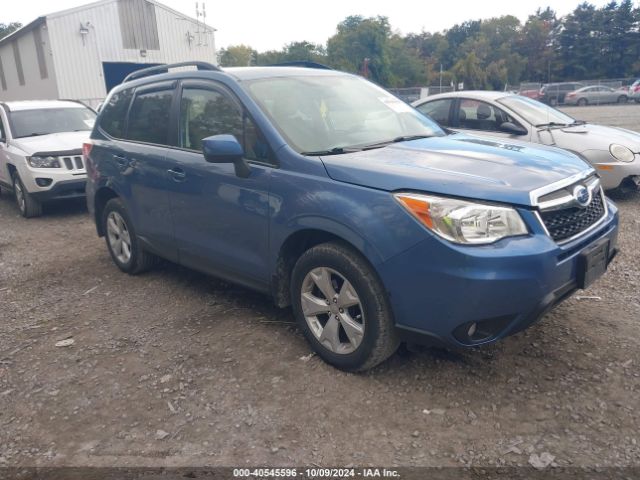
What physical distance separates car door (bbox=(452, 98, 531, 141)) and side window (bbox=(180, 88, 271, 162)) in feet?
13.3

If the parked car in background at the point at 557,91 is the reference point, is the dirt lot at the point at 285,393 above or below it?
below

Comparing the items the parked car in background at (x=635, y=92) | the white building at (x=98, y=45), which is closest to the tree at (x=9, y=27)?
the white building at (x=98, y=45)

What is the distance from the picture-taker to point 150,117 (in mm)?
4633

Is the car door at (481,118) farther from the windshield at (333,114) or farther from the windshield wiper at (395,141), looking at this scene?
the windshield wiper at (395,141)

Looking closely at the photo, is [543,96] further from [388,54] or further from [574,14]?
[388,54]

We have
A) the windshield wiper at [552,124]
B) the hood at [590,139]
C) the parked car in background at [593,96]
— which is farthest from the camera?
the parked car in background at [593,96]

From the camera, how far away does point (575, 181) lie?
3.08 metres

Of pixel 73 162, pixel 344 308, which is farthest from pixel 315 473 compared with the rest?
pixel 73 162

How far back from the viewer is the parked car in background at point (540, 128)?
265 inches

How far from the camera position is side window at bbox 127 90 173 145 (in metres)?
4.42

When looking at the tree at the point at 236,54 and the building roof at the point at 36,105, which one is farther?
the tree at the point at 236,54

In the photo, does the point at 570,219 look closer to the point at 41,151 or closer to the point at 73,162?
the point at 73,162

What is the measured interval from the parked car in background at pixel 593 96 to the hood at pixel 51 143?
121ft

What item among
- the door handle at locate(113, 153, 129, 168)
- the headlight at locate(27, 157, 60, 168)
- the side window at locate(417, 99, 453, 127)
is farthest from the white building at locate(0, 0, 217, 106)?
the door handle at locate(113, 153, 129, 168)
